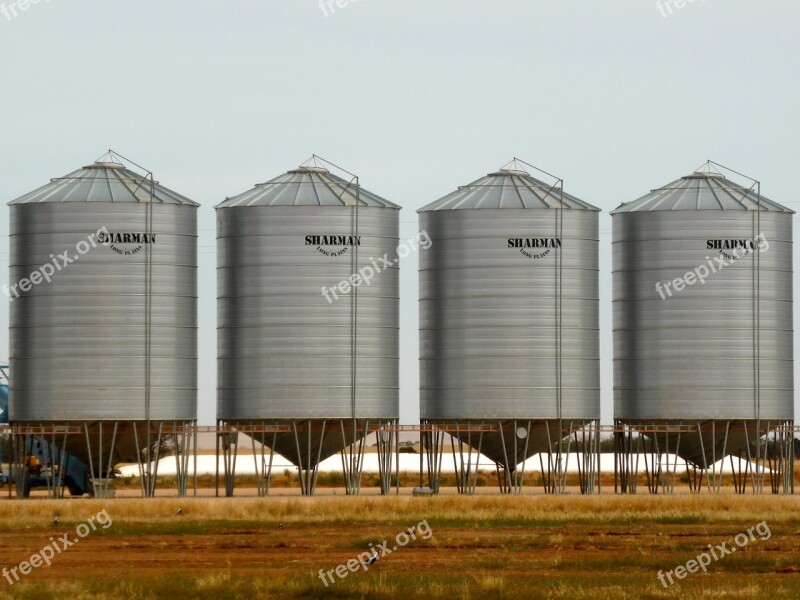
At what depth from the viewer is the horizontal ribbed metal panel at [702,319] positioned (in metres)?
64.4

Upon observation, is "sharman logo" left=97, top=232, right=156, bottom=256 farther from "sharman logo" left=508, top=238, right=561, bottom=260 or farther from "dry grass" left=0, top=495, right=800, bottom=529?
"sharman logo" left=508, top=238, right=561, bottom=260

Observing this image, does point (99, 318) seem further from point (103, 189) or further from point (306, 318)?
point (306, 318)

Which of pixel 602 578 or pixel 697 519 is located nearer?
pixel 602 578

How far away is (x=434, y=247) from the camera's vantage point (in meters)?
63.9

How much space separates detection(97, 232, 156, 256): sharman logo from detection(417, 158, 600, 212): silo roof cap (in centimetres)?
1115

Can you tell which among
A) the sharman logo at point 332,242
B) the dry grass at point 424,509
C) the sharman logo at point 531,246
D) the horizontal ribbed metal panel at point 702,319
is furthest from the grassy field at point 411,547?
the sharman logo at point 531,246

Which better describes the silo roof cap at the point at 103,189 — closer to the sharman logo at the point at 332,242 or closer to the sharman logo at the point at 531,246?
the sharman logo at the point at 332,242

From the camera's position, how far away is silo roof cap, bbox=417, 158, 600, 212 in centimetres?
6350

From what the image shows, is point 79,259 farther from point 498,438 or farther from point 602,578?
point 602,578

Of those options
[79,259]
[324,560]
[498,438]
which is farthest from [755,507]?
[79,259]

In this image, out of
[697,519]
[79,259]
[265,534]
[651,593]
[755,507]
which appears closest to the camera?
[651,593]

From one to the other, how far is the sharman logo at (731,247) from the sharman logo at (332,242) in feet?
45.1

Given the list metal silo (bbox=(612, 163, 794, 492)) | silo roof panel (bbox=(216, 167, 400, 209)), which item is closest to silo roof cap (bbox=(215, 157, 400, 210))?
silo roof panel (bbox=(216, 167, 400, 209))

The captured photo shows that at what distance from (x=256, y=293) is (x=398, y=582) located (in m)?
29.3
